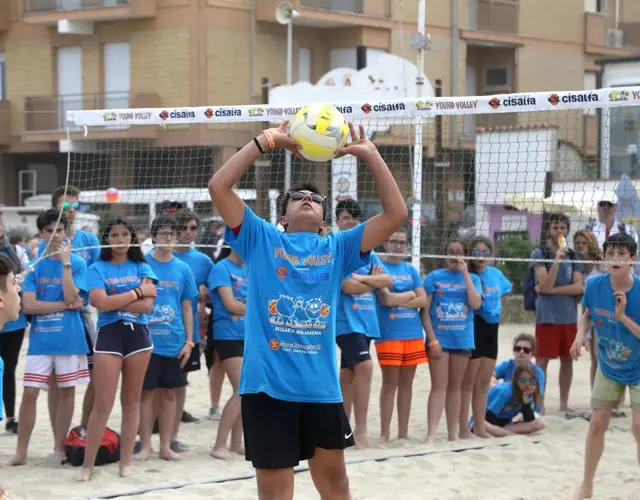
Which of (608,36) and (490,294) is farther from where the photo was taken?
(608,36)

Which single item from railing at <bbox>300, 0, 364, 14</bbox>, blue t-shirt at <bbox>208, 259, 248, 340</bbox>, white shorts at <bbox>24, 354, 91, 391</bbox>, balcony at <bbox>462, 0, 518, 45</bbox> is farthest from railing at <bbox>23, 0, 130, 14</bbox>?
white shorts at <bbox>24, 354, 91, 391</bbox>

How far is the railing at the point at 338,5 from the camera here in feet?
85.8

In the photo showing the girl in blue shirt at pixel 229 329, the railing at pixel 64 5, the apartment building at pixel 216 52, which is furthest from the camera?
the railing at pixel 64 5

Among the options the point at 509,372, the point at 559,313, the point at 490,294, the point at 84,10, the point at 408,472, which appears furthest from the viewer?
the point at 84,10

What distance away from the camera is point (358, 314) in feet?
25.7

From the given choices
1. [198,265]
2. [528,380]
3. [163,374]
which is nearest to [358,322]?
[198,265]

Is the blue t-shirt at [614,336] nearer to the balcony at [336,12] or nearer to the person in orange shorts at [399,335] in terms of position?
the person in orange shorts at [399,335]

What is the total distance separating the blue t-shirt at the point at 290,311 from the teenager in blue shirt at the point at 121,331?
2.29m

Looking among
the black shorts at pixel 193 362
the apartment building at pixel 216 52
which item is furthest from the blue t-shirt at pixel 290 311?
the apartment building at pixel 216 52

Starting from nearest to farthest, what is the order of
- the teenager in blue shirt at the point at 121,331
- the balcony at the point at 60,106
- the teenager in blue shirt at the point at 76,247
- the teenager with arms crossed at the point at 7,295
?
the teenager with arms crossed at the point at 7,295, the teenager in blue shirt at the point at 121,331, the teenager in blue shirt at the point at 76,247, the balcony at the point at 60,106

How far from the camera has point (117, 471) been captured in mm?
7047

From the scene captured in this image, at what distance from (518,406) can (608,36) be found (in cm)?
2481

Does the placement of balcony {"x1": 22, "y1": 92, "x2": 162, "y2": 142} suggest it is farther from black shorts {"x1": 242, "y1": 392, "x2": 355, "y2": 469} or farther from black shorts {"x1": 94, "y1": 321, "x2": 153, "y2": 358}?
black shorts {"x1": 242, "y1": 392, "x2": 355, "y2": 469}

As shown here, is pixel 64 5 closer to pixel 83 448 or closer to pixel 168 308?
pixel 168 308
